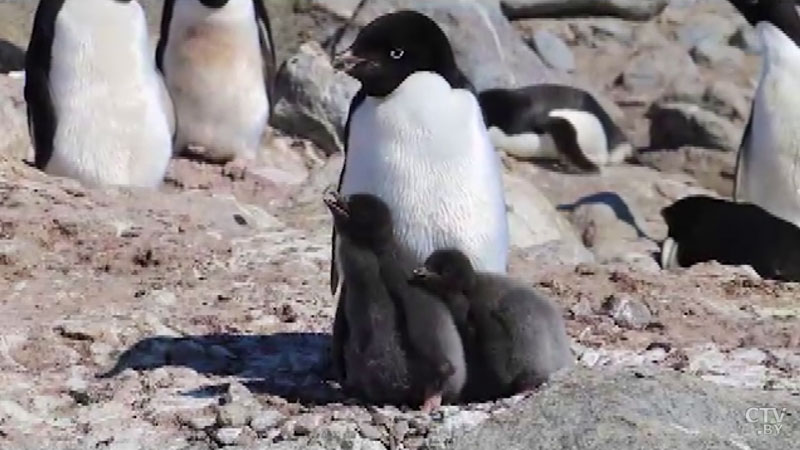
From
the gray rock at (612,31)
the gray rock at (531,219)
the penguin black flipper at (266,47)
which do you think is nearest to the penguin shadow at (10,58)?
the penguin black flipper at (266,47)

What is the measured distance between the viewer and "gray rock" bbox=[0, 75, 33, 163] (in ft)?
34.7

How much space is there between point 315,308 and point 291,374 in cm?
84

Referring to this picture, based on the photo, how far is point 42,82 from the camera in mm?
9344

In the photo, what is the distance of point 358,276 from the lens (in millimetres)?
5570

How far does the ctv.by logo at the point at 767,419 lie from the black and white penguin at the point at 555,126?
27.2ft

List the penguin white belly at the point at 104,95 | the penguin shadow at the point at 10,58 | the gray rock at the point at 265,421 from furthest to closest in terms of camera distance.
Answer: the penguin shadow at the point at 10,58 < the penguin white belly at the point at 104,95 < the gray rock at the point at 265,421

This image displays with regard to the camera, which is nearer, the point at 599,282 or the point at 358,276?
the point at 358,276

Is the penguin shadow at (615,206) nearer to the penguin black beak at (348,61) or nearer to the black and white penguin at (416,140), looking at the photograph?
the black and white penguin at (416,140)

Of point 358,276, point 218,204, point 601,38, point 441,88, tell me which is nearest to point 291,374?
point 358,276

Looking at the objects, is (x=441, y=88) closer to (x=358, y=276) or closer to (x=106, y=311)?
(x=358, y=276)

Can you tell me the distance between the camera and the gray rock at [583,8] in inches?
640

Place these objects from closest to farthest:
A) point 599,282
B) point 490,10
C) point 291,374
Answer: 1. point 291,374
2. point 599,282
3. point 490,10

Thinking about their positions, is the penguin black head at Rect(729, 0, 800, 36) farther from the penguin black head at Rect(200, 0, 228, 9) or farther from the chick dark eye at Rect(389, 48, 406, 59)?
the chick dark eye at Rect(389, 48, 406, 59)

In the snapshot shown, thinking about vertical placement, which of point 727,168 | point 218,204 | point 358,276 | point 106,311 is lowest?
point 727,168
